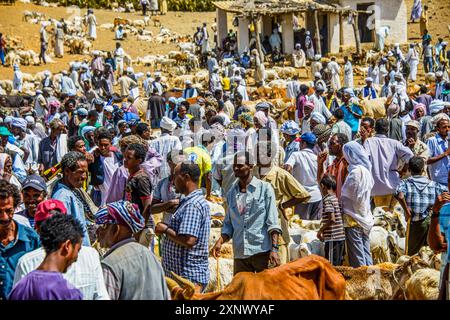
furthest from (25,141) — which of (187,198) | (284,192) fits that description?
(187,198)

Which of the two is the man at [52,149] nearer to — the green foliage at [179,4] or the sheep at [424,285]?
the sheep at [424,285]

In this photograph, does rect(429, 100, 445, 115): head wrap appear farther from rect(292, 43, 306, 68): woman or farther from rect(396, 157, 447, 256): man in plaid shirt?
rect(292, 43, 306, 68): woman

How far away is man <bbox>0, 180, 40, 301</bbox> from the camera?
479 cm

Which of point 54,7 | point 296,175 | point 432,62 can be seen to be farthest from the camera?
point 54,7

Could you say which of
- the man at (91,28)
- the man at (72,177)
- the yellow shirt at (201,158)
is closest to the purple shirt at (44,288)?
the man at (72,177)

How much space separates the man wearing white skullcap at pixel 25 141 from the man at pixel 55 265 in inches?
277

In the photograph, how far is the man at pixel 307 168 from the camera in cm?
871

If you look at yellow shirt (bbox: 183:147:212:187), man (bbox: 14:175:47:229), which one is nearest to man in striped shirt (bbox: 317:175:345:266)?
yellow shirt (bbox: 183:147:212:187)

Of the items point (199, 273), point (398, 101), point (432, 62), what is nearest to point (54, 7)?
point (432, 62)

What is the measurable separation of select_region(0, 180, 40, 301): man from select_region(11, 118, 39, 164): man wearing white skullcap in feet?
19.4

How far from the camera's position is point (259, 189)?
6.29 metres

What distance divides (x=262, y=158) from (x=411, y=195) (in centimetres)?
146
